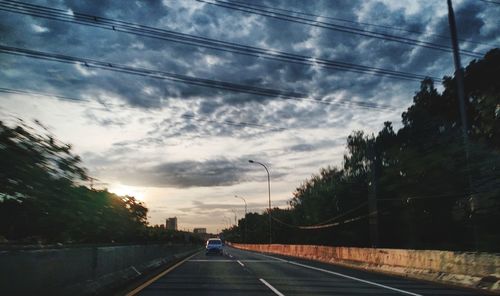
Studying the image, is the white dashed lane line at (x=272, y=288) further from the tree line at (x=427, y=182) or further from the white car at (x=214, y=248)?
the white car at (x=214, y=248)

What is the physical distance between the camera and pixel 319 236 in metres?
79.7

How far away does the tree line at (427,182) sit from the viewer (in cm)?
2189

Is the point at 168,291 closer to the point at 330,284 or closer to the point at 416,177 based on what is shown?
the point at 330,284

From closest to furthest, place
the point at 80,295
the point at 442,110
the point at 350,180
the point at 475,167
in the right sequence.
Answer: the point at 80,295 < the point at 475,167 < the point at 442,110 < the point at 350,180

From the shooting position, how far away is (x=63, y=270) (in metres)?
9.54

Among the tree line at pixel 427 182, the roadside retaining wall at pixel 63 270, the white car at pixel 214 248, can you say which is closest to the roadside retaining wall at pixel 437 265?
the tree line at pixel 427 182

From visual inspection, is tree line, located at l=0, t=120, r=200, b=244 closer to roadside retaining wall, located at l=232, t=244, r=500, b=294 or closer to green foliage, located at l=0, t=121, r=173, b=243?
green foliage, located at l=0, t=121, r=173, b=243

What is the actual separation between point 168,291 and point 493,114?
15.8 metres

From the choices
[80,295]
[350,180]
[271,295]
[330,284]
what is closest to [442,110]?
[350,180]

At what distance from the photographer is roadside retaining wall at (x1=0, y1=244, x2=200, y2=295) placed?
7.48 metres

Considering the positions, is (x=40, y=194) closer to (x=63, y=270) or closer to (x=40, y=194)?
(x=40, y=194)

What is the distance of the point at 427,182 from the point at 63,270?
37902 mm

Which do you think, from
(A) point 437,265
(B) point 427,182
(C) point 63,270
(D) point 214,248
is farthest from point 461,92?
(D) point 214,248

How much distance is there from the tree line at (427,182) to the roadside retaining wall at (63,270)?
1126 cm
